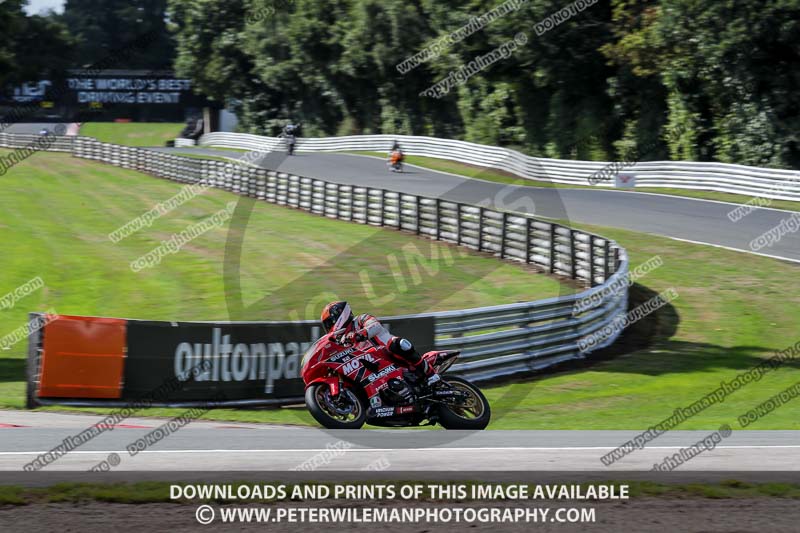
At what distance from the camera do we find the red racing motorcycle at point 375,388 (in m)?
10.3

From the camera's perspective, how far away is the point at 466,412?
1069 cm

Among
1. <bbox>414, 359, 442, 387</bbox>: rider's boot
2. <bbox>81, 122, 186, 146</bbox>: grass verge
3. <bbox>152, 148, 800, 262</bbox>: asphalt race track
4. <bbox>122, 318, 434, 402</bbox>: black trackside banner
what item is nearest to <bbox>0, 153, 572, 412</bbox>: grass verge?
<bbox>122, 318, 434, 402</bbox>: black trackside banner

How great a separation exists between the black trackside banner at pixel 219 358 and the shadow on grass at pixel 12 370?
362 centimetres

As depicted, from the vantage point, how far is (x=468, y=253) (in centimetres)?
2459

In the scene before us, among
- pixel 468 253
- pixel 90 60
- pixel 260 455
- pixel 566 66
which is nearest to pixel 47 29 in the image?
pixel 90 60

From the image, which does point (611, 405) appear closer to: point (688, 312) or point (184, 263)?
point (688, 312)

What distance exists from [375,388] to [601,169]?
3151cm

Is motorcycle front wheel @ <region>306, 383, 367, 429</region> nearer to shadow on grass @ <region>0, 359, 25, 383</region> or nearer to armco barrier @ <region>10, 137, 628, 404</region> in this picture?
armco barrier @ <region>10, 137, 628, 404</region>

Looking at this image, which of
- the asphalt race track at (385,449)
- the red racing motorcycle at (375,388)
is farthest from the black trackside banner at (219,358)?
the red racing motorcycle at (375,388)

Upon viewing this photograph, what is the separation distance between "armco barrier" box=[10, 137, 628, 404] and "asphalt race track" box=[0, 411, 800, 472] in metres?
2.51

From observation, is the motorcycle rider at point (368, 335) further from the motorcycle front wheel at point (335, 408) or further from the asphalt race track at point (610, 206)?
the asphalt race track at point (610, 206)

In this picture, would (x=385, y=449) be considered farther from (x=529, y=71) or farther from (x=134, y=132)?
(x=134, y=132)

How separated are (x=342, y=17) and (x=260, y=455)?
207ft

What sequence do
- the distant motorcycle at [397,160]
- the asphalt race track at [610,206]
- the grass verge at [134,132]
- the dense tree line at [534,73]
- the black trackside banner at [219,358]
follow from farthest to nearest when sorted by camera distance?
the grass verge at [134,132]
the distant motorcycle at [397,160]
the dense tree line at [534,73]
the asphalt race track at [610,206]
the black trackside banner at [219,358]
